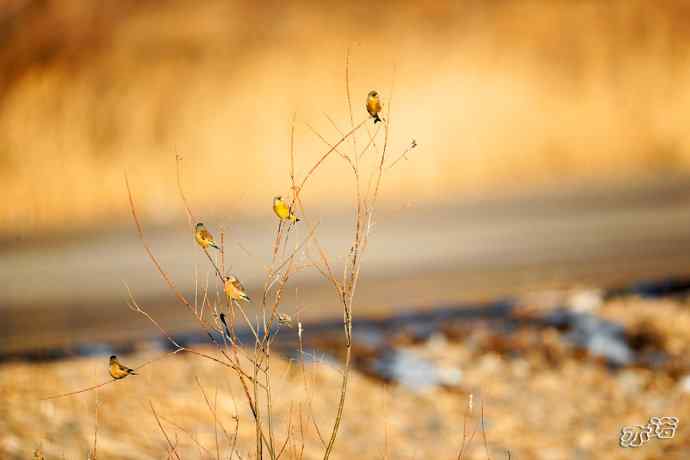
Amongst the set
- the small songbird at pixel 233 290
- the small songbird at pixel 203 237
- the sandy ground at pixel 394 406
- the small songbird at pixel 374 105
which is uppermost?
the small songbird at pixel 374 105

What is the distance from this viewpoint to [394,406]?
2.47m

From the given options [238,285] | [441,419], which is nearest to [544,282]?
[441,419]

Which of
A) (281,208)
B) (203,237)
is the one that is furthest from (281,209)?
Result: (203,237)

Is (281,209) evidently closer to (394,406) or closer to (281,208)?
(281,208)

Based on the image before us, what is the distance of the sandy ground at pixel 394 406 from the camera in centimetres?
208

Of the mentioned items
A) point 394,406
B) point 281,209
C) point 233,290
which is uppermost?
point 281,209

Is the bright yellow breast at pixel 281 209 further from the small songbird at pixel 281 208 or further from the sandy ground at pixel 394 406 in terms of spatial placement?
the sandy ground at pixel 394 406

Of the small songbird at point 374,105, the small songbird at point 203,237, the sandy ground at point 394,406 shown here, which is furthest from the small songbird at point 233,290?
the sandy ground at point 394,406

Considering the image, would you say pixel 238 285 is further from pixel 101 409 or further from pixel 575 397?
pixel 575 397

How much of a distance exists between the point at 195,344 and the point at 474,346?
34.9 inches

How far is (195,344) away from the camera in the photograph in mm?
2893

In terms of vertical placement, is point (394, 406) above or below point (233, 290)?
below

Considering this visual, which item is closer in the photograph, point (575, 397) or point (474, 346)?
point (575, 397)

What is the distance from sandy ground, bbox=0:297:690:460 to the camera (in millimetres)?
2078
